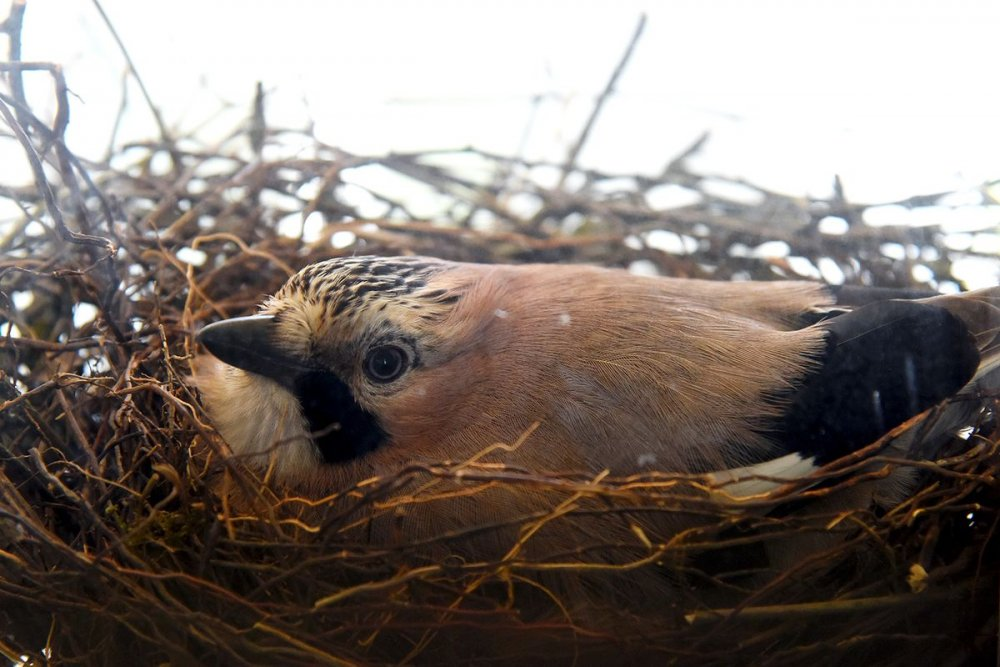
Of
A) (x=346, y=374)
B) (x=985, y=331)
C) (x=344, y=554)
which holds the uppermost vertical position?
(x=985, y=331)

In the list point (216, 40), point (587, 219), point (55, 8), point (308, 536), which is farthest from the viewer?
point (587, 219)

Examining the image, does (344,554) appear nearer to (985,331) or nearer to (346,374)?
(346,374)

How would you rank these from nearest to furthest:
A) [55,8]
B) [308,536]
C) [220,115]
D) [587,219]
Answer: [308,536] → [55,8] → [220,115] → [587,219]

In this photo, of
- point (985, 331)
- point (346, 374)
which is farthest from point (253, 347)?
point (985, 331)

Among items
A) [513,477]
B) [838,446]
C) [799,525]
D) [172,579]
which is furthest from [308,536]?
[838,446]

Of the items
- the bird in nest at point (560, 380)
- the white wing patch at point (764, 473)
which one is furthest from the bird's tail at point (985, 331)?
the white wing patch at point (764, 473)

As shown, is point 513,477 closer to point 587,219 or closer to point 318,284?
point 318,284

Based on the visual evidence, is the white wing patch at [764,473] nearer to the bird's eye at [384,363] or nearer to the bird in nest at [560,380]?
the bird in nest at [560,380]
